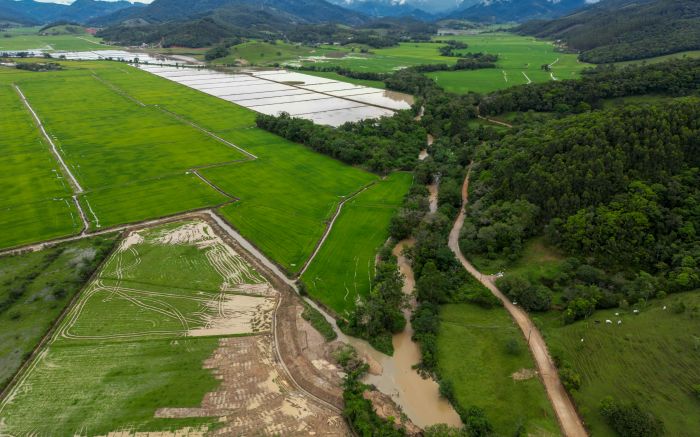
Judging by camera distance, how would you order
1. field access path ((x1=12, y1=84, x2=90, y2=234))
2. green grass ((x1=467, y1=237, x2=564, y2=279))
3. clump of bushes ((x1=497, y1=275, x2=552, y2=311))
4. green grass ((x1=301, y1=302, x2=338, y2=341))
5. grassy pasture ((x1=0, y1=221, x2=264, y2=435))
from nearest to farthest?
grassy pasture ((x1=0, y1=221, x2=264, y2=435))
green grass ((x1=301, y1=302, x2=338, y2=341))
clump of bushes ((x1=497, y1=275, x2=552, y2=311))
green grass ((x1=467, y1=237, x2=564, y2=279))
field access path ((x1=12, y1=84, x2=90, y2=234))

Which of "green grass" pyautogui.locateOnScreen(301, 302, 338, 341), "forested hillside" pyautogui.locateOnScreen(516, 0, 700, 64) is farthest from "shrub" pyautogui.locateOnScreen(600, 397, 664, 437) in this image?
"forested hillside" pyautogui.locateOnScreen(516, 0, 700, 64)

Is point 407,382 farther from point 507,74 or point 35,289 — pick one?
point 507,74

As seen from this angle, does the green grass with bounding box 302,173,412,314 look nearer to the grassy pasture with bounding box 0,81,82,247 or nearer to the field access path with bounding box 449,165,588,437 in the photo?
the field access path with bounding box 449,165,588,437

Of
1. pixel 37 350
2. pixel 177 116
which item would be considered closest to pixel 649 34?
pixel 177 116

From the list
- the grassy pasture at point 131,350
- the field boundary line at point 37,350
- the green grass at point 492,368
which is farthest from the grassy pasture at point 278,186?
the green grass at point 492,368

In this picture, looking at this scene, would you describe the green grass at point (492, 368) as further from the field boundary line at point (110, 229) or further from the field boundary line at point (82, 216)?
the field boundary line at point (82, 216)
